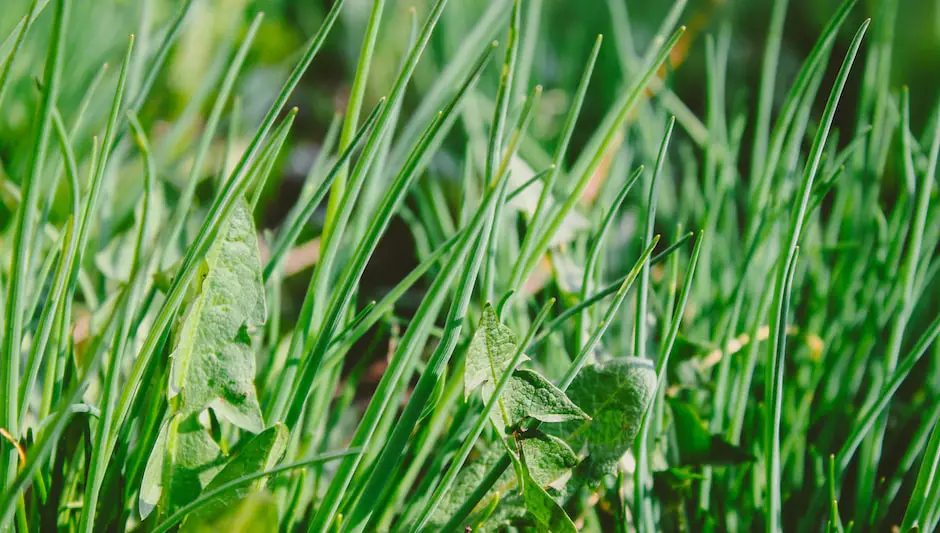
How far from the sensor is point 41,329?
275 mm

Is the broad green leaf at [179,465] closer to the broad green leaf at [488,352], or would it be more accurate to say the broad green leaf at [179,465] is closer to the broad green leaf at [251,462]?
the broad green leaf at [251,462]

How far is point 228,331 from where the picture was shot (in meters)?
0.31

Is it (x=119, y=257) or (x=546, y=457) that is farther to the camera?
(x=119, y=257)

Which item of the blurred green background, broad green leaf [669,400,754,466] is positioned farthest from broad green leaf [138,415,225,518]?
the blurred green background

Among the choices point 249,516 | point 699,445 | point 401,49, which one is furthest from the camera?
point 401,49

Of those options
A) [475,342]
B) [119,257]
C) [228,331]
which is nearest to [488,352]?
[475,342]

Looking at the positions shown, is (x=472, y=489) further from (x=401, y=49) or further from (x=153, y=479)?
(x=401, y=49)

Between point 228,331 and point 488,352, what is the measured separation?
114 mm

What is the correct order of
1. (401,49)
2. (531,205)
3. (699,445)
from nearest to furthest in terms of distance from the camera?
(699,445) → (531,205) → (401,49)

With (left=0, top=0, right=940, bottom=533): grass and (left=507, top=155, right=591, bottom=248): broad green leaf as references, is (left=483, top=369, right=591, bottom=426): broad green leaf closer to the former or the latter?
(left=0, top=0, right=940, bottom=533): grass

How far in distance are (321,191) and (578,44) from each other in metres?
0.66

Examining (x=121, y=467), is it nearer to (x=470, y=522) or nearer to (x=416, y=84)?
(x=470, y=522)

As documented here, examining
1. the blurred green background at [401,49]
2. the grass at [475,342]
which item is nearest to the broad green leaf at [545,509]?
the grass at [475,342]

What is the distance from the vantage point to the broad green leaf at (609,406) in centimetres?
30
